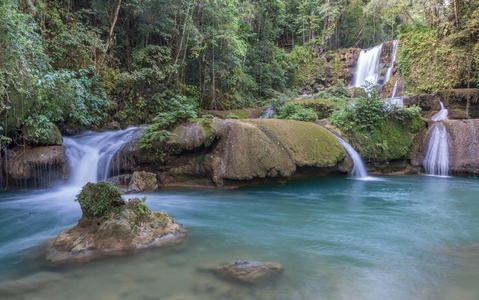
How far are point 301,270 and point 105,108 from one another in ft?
35.0

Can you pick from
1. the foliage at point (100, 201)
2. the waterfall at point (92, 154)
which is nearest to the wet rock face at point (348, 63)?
the waterfall at point (92, 154)

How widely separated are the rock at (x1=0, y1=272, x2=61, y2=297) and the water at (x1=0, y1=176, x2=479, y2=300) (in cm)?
3

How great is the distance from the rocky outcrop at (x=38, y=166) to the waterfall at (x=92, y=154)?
321 mm

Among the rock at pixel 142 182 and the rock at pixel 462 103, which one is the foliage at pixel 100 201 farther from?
the rock at pixel 462 103

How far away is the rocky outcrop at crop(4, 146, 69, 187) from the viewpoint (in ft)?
24.3

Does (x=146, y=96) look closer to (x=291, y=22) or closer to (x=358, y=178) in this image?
(x=358, y=178)

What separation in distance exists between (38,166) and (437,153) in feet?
42.6

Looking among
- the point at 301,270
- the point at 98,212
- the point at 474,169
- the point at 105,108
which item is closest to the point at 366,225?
the point at 301,270

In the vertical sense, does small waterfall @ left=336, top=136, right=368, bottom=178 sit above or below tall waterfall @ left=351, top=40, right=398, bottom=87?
below

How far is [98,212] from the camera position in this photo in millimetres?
3645

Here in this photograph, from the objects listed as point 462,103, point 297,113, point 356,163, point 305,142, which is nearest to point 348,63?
point 462,103

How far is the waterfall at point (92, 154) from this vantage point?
26.5 ft

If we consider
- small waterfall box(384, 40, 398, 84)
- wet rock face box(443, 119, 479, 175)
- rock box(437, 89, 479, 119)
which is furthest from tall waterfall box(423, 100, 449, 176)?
small waterfall box(384, 40, 398, 84)

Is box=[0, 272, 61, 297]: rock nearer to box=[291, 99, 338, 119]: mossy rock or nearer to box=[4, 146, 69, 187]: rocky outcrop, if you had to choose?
box=[4, 146, 69, 187]: rocky outcrop
